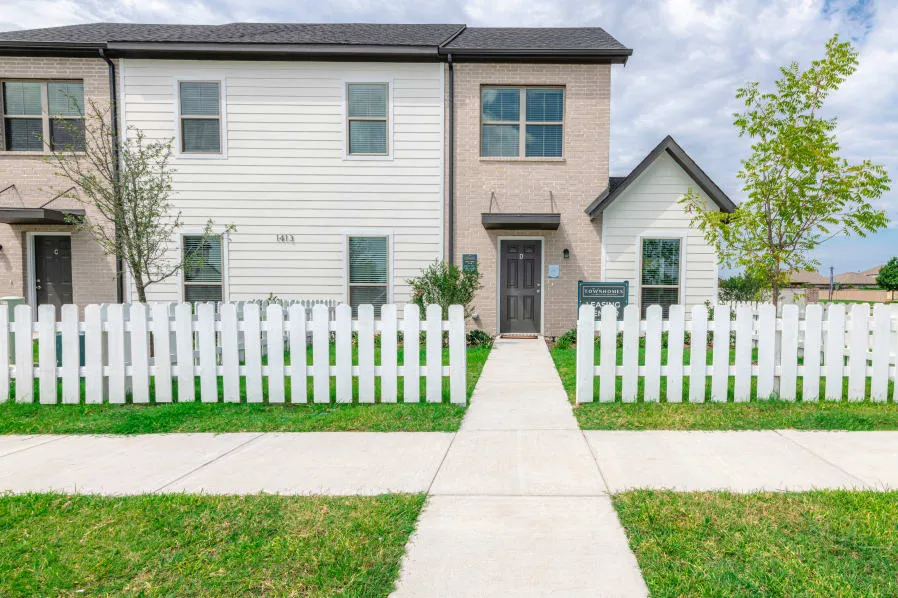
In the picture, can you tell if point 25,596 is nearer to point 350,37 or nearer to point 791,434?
point 791,434

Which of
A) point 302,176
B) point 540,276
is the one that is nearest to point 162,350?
point 302,176

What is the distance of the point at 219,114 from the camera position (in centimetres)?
1145

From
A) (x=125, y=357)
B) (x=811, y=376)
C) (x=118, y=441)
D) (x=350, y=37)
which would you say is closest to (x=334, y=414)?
(x=118, y=441)

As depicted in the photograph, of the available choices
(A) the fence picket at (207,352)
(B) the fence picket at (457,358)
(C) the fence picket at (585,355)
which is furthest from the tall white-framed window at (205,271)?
(C) the fence picket at (585,355)

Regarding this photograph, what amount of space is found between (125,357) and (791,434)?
23.7 ft

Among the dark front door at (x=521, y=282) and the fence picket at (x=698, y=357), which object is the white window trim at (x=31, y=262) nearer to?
the dark front door at (x=521, y=282)

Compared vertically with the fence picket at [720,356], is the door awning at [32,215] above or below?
above

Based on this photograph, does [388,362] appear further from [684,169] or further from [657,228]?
[684,169]

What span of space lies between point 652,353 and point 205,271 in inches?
410

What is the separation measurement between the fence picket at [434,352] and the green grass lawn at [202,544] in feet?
7.95

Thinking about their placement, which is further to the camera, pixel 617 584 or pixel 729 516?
pixel 729 516

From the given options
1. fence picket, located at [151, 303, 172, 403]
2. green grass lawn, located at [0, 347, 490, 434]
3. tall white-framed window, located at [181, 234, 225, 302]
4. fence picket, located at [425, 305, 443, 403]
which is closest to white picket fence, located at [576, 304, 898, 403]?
fence picket, located at [425, 305, 443, 403]

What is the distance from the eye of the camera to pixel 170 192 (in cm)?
1122

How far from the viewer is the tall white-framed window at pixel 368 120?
11484 mm
